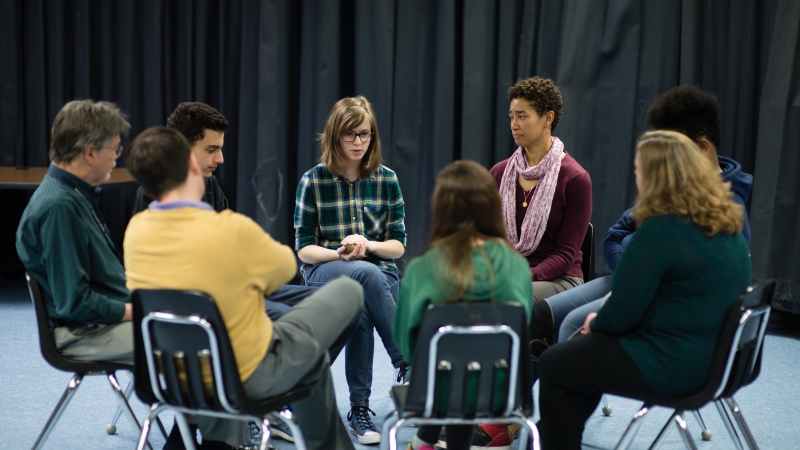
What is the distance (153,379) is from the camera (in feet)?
6.12

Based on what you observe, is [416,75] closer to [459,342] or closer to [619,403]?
[619,403]

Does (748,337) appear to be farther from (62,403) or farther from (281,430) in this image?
(62,403)

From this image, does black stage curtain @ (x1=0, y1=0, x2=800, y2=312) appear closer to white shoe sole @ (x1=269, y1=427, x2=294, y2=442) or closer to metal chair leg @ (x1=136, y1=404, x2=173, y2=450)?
white shoe sole @ (x1=269, y1=427, x2=294, y2=442)

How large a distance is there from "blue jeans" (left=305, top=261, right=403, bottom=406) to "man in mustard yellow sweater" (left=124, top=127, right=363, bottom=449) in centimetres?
71

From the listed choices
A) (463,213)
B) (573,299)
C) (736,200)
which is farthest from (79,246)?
(736,200)

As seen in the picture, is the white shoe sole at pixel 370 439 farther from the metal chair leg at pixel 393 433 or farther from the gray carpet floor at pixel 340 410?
the metal chair leg at pixel 393 433

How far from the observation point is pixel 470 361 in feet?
5.98

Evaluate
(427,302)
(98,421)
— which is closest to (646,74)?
(427,302)

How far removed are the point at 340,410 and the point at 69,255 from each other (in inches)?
50.2

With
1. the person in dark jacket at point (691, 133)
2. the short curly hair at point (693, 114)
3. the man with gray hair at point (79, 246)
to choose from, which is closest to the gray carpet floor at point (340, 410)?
the person in dark jacket at point (691, 133)

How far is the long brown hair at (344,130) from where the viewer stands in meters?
2.83

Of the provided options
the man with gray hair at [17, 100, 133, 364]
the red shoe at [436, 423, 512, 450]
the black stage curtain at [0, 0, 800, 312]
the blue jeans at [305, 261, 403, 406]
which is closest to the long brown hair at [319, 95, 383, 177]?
the blue jeans at [305, 261, 403, 406]

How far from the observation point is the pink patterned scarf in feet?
9.30

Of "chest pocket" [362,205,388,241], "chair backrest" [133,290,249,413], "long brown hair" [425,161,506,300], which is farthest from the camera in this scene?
"chest pocket" [362,205,388,241]
